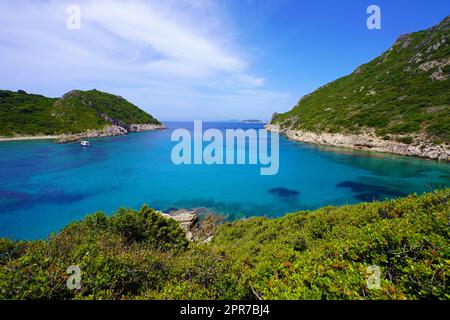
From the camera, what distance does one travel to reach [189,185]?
32875 mm

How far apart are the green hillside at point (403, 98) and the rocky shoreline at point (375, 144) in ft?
5.59

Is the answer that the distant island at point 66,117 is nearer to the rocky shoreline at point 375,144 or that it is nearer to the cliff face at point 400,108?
the rocky shoreline at point 375,144

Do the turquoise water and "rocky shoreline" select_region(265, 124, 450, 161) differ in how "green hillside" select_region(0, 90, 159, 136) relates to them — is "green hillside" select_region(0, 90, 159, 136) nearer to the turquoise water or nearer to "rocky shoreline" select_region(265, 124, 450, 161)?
the turquoise water

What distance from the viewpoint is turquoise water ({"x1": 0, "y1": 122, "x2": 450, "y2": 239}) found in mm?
23344

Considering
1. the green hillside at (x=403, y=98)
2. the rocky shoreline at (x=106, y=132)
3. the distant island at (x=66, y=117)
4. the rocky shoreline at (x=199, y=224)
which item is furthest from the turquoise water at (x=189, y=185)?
the distant island at (x=66, y=117)

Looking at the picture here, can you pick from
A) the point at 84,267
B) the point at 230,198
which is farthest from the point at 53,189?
the point at 84,267

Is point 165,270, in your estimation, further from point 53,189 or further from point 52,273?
point 53,189

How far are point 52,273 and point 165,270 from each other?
2568 millimetres

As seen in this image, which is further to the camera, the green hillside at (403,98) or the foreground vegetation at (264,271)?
the green hillside at (403,98)

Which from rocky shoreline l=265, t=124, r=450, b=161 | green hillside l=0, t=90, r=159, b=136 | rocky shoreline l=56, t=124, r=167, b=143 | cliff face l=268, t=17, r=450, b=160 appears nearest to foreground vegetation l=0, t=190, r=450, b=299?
rocky shoreline l=265, t=124, r=450, b=161

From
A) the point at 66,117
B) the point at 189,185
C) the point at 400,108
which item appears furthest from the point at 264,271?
the point at 66,117

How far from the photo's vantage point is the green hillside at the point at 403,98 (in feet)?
161

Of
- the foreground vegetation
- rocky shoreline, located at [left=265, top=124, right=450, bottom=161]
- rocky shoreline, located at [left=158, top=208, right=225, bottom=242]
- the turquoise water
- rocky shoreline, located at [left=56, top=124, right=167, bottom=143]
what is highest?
rocky shoreline, located at [left=56, top=124, right=167, bottom=143]

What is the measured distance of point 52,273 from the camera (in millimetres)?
4656
